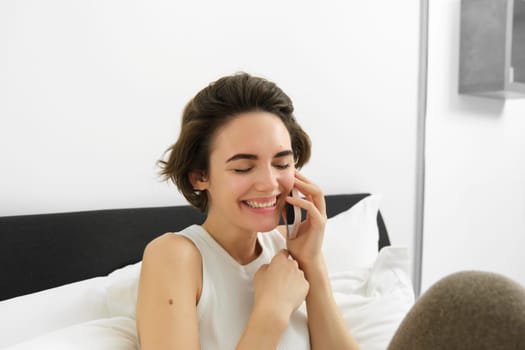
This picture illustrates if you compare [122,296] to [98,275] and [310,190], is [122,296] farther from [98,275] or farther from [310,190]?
[310,190]

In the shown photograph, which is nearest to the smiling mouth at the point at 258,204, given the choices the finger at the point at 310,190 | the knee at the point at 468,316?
the finger at the point at 310,190

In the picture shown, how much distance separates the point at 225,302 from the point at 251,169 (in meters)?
0.27

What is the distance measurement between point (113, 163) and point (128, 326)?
0.50 m

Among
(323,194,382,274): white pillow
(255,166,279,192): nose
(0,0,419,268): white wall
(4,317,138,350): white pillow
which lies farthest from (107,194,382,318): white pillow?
(255,166,279,192): nose

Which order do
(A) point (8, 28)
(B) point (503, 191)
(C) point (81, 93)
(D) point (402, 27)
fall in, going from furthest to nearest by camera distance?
(B) point (503, 191) → (D) point (402, 27) → (C) point (81, 93) → (A) point (8, 28)

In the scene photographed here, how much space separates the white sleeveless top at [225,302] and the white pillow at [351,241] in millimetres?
321

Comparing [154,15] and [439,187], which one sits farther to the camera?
[439,187]

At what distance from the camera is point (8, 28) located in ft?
3.67

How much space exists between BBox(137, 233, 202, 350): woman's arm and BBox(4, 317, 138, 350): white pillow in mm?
35

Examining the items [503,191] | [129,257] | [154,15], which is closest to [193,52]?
[154,15]

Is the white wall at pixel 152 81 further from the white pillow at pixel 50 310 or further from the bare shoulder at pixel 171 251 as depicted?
the bare shoulder at pixel 171 251

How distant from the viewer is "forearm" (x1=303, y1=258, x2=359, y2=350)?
3.24 feet

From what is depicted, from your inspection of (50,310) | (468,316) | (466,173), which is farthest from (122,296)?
(466,173)

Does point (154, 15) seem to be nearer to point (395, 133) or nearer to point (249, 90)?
point (249, 90)
